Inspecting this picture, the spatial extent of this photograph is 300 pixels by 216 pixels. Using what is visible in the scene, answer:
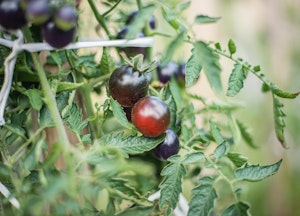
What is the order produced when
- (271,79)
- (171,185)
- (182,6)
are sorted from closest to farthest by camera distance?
1. (171,185)
2. (182,6)
3. (271,79)

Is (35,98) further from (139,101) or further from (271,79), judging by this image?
(271,79)

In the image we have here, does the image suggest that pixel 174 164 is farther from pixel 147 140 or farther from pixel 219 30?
pixel 219 30

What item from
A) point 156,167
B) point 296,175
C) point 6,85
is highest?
point 6,85

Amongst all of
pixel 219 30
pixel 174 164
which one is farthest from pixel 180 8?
pixel 219 30

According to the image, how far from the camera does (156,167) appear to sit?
669mm

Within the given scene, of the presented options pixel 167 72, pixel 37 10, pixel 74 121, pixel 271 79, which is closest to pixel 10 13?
pixel 37 10

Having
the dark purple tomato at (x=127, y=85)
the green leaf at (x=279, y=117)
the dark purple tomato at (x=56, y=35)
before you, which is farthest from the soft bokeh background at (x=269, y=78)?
the dark purple tomato at (x=56, y=35)

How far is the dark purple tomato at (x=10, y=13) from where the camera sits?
40 cm

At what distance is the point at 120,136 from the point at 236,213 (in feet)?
0.45

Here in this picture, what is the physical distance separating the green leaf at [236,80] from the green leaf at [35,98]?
0.20m

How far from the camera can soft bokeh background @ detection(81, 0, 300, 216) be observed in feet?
6.58

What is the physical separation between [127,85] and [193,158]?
Answer: 0.10 meters

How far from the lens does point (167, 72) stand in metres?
0.74

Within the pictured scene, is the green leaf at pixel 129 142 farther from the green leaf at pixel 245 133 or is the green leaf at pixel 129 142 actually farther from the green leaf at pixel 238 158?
the green leaf at pixel 245 133
